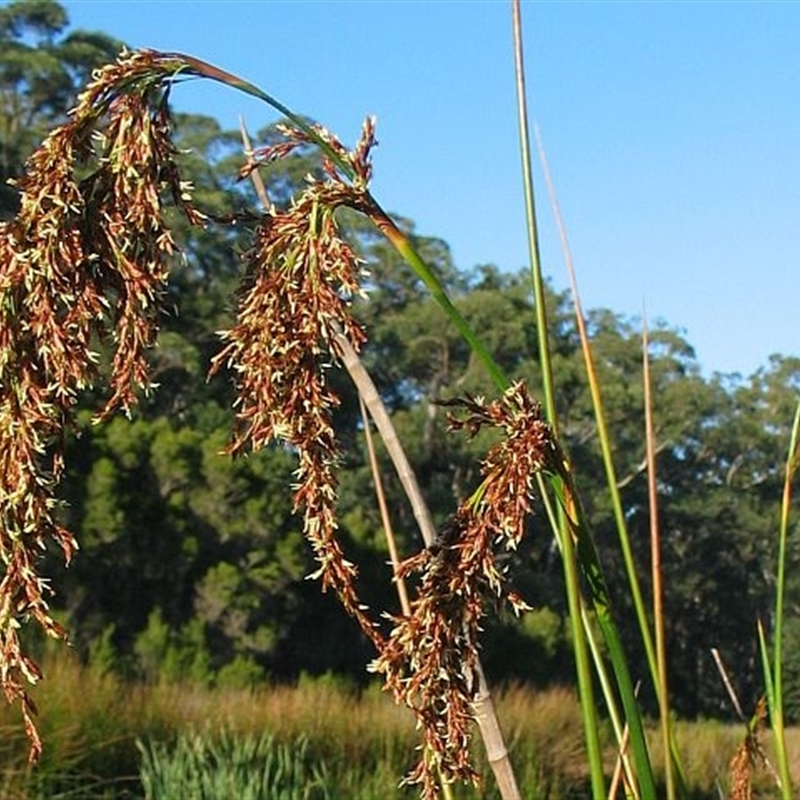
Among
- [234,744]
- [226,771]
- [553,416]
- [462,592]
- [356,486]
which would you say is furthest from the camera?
[356,486]

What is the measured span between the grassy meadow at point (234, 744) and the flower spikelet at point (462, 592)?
4739mm

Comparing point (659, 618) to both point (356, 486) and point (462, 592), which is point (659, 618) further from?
point (356, 486)

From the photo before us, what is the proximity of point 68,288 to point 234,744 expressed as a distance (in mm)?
6877

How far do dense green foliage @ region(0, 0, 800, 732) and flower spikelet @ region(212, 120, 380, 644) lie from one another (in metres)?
6.08

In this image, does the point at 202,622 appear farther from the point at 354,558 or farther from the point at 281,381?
the point at 281,381

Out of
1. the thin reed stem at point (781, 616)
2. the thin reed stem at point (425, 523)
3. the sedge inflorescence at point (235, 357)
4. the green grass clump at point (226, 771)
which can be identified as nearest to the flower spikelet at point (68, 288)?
the sedge inflorescence at point (235, 357)

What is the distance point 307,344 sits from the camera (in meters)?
0.91

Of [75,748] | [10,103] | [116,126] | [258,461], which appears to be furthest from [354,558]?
[116,126]

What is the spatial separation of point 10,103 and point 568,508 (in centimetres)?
2512

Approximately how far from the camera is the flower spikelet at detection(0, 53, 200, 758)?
0.88m

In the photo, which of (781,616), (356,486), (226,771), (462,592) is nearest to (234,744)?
(226,771)

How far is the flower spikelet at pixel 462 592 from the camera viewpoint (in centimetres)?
83

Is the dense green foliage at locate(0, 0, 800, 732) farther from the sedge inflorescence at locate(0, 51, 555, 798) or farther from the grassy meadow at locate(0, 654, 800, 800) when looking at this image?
the sedge inflorescence at locate(0, 51, 555, 798)

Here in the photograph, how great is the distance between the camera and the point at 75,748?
700cm
